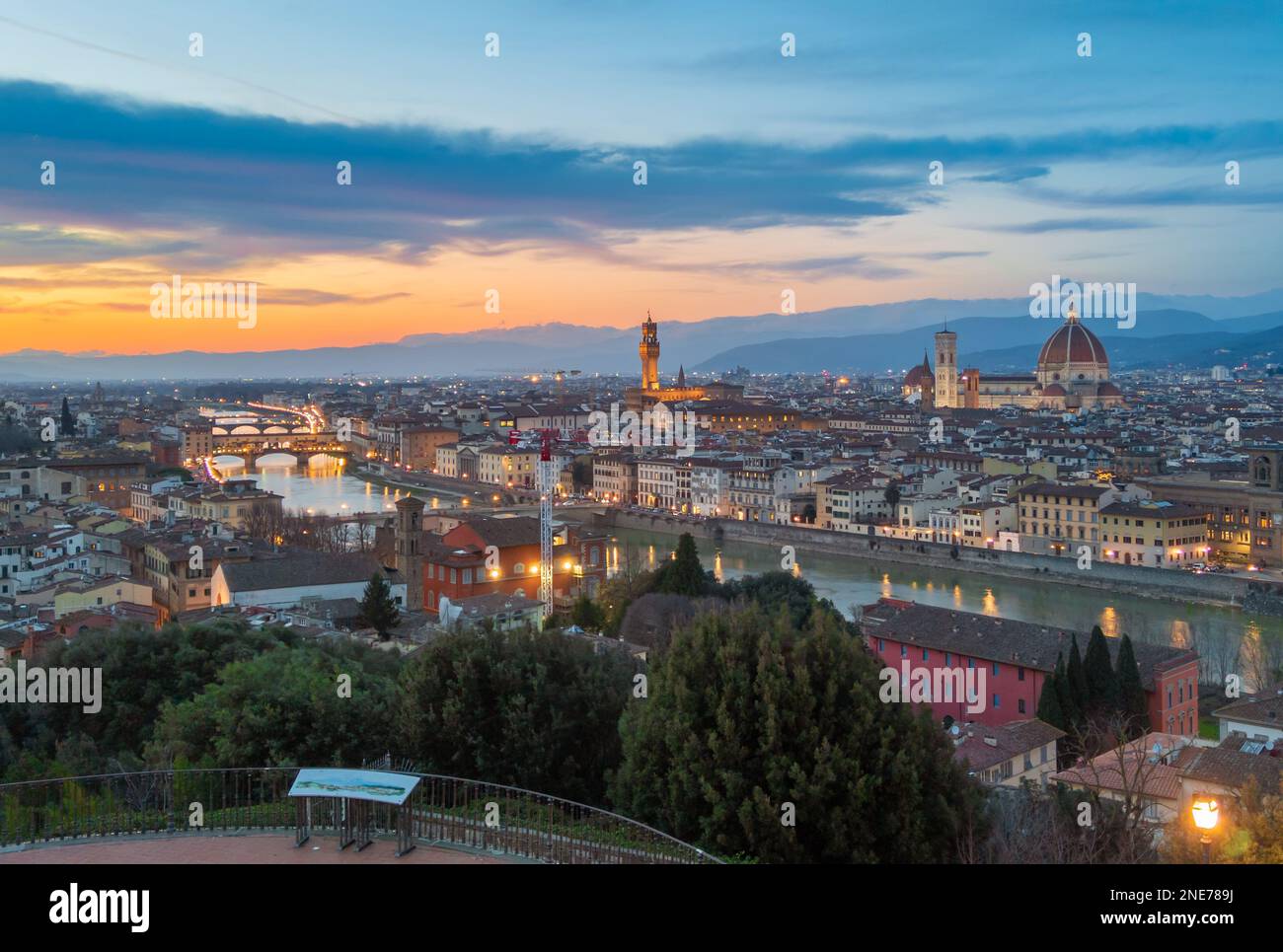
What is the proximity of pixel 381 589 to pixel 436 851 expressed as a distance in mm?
5305

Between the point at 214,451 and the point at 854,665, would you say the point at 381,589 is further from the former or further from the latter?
the point at 214,451

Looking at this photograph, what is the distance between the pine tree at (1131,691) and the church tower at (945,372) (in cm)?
3727

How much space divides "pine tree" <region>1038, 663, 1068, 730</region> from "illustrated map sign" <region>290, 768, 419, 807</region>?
179 inches

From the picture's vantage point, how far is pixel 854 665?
11.2 ft

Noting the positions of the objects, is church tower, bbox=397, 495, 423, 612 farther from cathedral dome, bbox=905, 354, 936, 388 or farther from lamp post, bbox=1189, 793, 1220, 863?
cathedral dome, bbox=905, 354, 936, 388

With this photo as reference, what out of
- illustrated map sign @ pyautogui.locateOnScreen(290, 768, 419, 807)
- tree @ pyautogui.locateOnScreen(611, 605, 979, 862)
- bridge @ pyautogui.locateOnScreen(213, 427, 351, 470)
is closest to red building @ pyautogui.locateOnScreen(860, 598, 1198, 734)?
tree @ pyautogui.locateOnScreen(611, 605, 979, 862)

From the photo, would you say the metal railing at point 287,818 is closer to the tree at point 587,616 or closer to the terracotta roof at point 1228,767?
the terracotta roof at point 1228,767

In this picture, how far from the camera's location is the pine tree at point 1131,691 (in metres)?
6.72

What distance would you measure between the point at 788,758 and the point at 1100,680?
4.19m

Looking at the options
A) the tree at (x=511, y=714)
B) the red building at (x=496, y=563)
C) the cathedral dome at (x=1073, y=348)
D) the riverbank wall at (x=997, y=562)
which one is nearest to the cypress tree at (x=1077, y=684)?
the tree at (x=511, y=714)

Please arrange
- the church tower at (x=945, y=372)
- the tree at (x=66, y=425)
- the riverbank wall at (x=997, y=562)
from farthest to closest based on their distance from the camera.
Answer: the church tower at (x=945, y=372)
the tree at (x=66, y=425)
the riverbank wall at (x=997, y=562)

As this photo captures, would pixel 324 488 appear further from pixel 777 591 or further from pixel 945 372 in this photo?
pixel 945 372

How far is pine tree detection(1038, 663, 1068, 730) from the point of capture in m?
6.45

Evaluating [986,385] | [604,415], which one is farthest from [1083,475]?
[986,385]
